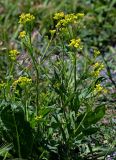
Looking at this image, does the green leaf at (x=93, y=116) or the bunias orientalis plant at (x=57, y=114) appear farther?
the green leaf at (x=93, y=116)

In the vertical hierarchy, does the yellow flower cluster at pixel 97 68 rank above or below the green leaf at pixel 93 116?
above

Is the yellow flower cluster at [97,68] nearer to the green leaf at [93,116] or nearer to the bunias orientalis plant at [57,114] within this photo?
the bunias orientalis plant at [57,114]

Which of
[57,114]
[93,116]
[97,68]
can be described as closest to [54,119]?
[57,114]

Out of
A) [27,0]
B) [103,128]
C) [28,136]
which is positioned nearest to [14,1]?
A: [27,0]

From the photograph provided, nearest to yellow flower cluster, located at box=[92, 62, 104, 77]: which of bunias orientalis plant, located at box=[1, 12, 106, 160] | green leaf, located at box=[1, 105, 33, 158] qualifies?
bunias orientalis plant, located at box=[1, 12, 106, 160]

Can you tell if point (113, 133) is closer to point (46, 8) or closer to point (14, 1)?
point (46, 8)

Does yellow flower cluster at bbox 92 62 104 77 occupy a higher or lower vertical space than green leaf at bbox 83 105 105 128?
higher

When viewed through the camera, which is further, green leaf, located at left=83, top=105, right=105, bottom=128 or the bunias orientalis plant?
green leaf, located at left=83, top=105, right=105, bottom=128

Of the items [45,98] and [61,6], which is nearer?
[45,98]

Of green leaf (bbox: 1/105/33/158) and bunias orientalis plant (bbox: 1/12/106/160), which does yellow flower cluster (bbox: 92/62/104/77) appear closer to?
bunias orientalis plant (bbox: 1/12/106/160)

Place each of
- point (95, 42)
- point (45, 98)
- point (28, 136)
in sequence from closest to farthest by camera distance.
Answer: point (28, 136), point (45, 98), point (95, 42)

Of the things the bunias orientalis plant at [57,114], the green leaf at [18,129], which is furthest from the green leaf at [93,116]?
the green leaf at [18,129]
